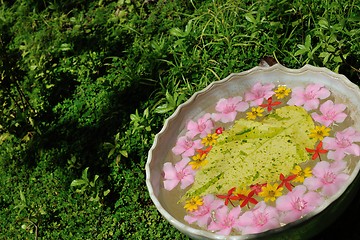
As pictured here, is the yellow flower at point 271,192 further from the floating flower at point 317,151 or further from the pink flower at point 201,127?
the pink flower at point 201,127

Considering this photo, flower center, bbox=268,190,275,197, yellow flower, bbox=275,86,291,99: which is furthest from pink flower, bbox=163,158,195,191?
yellow flower, bbox=275,86,291,99

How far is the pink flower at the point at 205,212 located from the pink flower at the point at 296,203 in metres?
0.31

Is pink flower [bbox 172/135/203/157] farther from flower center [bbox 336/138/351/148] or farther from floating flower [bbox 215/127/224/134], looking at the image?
flower center [bbox 336/138/351/148]

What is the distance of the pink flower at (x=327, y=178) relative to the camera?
2605mm

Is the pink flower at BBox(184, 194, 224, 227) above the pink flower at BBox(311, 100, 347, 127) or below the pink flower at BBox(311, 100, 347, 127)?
below

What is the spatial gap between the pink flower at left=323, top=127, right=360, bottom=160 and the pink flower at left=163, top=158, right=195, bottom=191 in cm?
70

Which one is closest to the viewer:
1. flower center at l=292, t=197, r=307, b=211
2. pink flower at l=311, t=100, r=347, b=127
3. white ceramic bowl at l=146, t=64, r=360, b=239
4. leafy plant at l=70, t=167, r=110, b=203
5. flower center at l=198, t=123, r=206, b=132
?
white ceramic bowl at l=146, t=64, r=360, b=239

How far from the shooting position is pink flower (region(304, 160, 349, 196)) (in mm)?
2605

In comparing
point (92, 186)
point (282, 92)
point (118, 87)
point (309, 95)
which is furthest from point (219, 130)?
point (118, 87)

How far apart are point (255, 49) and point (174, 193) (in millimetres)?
1392

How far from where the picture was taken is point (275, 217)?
8.59 ft

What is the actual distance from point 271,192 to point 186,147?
60 centimetres

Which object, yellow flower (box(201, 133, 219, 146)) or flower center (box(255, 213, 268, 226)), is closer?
flower center (box(255, 213, 268, 226))

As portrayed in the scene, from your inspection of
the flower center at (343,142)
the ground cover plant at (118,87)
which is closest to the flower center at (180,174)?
the ground cover plant at (118,87)
